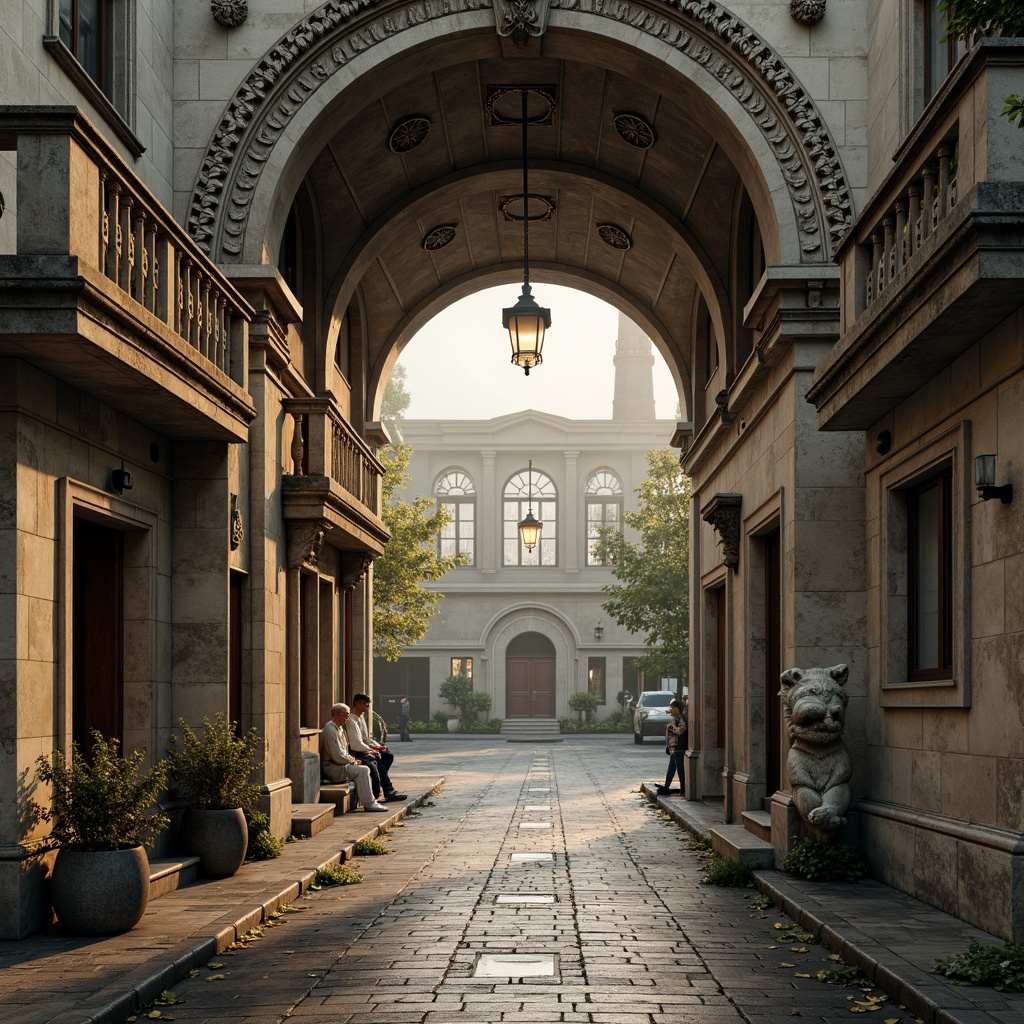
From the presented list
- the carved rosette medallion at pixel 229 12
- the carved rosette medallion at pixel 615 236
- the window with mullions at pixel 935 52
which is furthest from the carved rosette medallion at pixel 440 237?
the window with mullions at pixel 935 52

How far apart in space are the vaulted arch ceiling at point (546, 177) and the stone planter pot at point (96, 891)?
6576mm

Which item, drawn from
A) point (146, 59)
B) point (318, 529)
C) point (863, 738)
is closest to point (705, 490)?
point (318, 529)

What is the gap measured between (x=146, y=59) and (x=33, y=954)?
8.13 meters

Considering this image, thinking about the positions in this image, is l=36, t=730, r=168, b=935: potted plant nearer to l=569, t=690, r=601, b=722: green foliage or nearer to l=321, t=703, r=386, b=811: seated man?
l=321, t=703, r=386, b=811: seated man

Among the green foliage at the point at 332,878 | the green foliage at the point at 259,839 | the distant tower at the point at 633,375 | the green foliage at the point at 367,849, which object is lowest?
the green foliage at the point at 367,849

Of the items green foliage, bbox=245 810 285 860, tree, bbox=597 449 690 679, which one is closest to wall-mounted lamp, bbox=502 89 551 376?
green foliage, bbox=245 810 285 860

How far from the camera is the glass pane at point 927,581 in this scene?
1103 cm

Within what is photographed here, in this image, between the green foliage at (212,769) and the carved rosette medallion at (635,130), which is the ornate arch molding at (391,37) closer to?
the carved rosette medallion at (635,130)

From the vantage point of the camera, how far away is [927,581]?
1130cm

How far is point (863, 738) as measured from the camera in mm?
12148

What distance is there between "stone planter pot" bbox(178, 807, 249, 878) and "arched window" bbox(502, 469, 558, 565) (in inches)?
1677

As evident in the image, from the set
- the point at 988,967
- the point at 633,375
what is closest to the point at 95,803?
the point at 988,967

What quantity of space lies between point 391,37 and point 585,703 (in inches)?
1576

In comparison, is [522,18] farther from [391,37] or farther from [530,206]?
[530,206]
